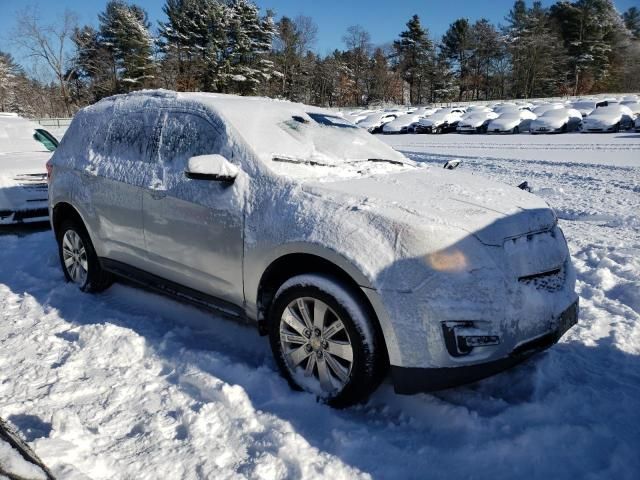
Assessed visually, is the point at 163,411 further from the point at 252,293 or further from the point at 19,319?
the point at 19,319

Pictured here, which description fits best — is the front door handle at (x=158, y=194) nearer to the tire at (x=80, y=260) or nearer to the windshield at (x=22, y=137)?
the tire at (x=80, y=260)

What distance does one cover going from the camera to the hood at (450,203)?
2.62 metres

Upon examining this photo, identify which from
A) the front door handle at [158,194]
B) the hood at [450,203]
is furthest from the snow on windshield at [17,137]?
the hood at [450,203]

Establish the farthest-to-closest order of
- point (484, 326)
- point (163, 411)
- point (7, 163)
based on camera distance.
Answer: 1. point (7, 163)
2. point (163, 411)
3. point (484, 326)

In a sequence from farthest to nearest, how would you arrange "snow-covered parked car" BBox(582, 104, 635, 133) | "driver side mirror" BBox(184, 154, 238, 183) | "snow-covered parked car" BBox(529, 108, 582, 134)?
1. "snow-covered parked car" BBox(529, 108, 582, 134)
2. "snow-covered parked car" BBox(582, 104, 635, 133)
3. "driver side mirror" BBox(184, 154, 238, 183)

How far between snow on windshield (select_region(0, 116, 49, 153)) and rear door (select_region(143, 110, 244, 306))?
18.4 feet

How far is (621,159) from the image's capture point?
11953 mm

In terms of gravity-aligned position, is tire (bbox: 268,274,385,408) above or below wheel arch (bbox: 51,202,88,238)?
below

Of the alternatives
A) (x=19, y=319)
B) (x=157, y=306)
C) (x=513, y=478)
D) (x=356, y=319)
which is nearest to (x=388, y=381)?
(x=356, y=319)

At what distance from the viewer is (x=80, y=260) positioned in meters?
4.72

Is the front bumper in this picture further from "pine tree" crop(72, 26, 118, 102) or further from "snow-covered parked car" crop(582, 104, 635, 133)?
"pine tree" crop(72, 26, 118, 102)

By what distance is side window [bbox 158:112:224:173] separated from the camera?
3449 millimetres

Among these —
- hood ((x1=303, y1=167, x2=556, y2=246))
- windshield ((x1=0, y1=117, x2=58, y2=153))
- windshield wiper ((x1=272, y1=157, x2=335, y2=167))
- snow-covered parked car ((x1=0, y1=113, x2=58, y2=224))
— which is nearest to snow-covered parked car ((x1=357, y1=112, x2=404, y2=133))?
windshield ((x1=0, y1=117, x2=58, y2=153))

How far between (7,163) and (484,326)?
7385 millimetres
